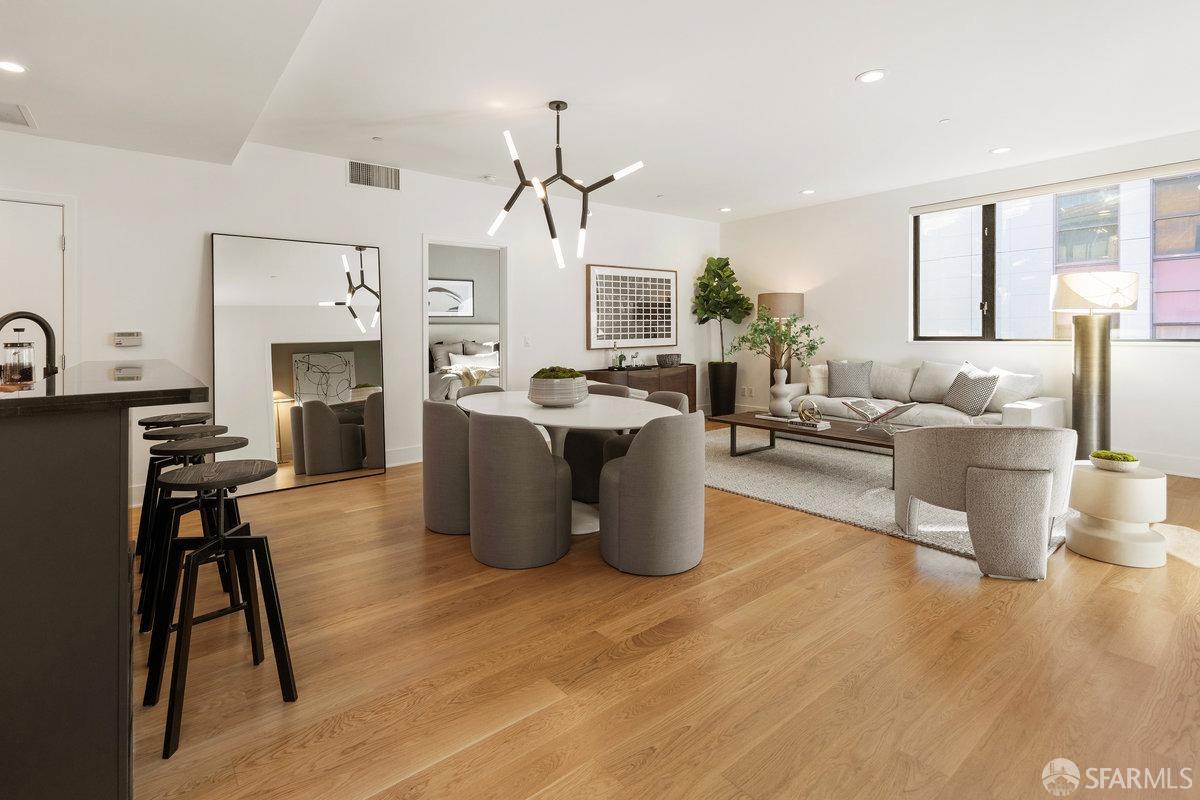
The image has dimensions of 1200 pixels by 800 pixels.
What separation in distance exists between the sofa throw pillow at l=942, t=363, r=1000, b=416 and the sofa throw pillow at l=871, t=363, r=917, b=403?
48 centimetres

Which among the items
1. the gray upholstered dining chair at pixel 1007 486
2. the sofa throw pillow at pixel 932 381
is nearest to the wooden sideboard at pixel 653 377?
the sofa throw pillow at pixel 932 381

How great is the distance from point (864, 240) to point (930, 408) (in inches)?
84.7

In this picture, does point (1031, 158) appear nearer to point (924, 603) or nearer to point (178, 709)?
point (924, 603)

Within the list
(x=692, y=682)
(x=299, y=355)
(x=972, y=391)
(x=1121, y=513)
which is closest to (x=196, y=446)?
(x=692, y=682)

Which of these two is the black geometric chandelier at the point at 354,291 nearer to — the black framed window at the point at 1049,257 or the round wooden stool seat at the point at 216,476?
the round wooden stool seat at the point at 216,476

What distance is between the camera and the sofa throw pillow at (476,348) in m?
7.16

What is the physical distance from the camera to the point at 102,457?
127cm

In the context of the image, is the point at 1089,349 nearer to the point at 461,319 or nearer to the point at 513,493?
the point at 513,493

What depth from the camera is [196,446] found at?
230 centimetres

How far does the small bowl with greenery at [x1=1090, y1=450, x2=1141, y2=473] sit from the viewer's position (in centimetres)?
291

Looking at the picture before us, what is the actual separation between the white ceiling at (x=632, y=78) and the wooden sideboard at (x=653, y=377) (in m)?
2.23

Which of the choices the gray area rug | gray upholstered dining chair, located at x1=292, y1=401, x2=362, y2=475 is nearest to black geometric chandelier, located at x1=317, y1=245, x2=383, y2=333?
gray upholstered dining chair, located at x1=292, y1=401, x2=362, y2=475

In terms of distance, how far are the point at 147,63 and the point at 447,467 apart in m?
2.33

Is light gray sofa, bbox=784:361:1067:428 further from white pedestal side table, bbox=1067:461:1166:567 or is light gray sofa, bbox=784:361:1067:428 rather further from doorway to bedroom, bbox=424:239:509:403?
doorway to bedroom, bbox=424:239:509:403
